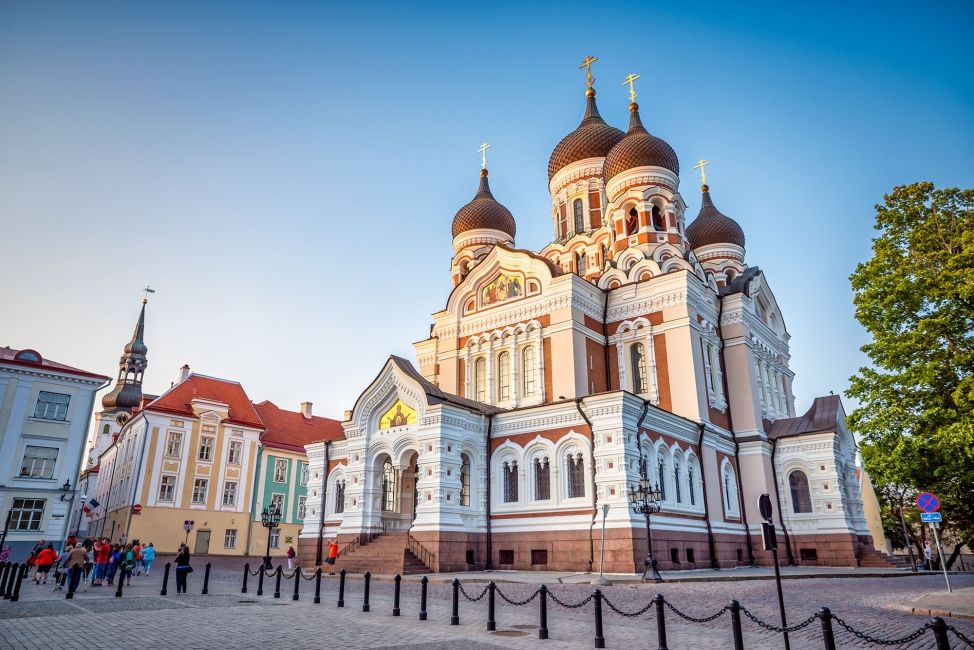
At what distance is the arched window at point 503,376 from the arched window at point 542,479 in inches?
221

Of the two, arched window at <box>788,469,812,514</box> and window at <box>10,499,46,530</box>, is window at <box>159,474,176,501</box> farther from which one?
arched window at <box>788,469,812,514</box>

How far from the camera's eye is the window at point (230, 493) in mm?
38125

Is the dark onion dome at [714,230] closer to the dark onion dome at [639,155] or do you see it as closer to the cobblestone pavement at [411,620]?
the dark onion dome at [639,155]

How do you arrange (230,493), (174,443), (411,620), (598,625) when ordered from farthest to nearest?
(230,493), (174,443), (411,620), (598,625)

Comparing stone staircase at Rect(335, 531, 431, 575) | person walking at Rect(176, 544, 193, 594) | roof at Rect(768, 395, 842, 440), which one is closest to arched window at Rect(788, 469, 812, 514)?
roof at Rect(768, 395, 842, 440)

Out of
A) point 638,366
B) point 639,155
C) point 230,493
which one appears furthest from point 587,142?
point 230,493

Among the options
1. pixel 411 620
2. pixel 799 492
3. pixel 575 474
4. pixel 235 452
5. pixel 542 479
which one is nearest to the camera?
pixel 411 620

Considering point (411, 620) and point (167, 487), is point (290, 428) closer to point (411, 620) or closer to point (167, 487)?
point (167, 487)

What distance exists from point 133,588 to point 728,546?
19641 mm

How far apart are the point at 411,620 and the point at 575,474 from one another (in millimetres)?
11608

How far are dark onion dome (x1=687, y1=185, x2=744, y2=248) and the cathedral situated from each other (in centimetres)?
271

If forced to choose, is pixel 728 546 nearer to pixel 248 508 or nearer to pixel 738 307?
pixel 738 307

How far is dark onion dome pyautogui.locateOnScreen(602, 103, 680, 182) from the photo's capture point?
32.0 meters

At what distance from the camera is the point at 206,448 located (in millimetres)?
37938
